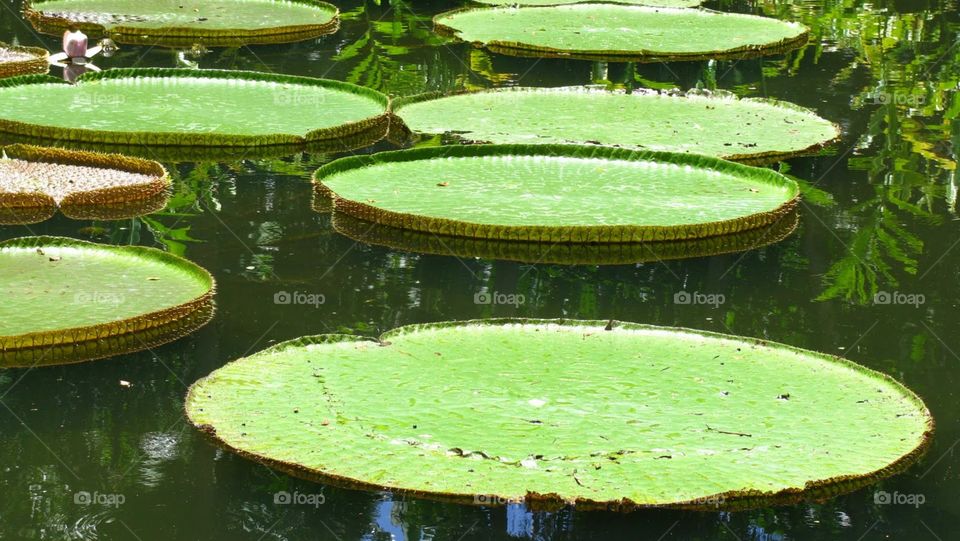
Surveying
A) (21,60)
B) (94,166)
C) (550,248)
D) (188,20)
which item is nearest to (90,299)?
(550,248)

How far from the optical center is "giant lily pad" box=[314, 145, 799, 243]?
606cm

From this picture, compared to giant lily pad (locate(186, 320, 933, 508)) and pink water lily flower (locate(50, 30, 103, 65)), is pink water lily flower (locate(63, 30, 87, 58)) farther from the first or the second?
giant lily pad (locate(186, 320, 933, 508))

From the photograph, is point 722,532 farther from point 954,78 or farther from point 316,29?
point 316,29

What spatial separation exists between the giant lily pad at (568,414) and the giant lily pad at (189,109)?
10.4 feet

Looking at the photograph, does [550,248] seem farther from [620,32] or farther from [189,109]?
[620,32]

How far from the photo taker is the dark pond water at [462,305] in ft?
12.4

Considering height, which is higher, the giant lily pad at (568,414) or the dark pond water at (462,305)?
the giant lily pad at (568,414)

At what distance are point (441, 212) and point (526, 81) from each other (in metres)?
3.58

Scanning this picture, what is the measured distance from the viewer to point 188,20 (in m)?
11.1

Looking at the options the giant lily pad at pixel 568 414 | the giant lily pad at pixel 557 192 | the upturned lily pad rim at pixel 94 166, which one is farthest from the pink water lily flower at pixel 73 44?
the giant lily pad at pixel 568 414

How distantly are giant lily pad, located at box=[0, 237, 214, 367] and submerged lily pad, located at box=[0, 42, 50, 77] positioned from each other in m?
3.96

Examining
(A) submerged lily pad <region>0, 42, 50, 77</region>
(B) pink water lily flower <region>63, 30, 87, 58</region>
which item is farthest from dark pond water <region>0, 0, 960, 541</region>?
(B) pink water lily flower <region>63, 30, 87, 58</region>

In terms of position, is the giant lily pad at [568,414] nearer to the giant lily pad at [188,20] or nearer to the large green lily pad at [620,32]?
the large green lily pad at [620,32]

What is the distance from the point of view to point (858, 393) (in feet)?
14.2
